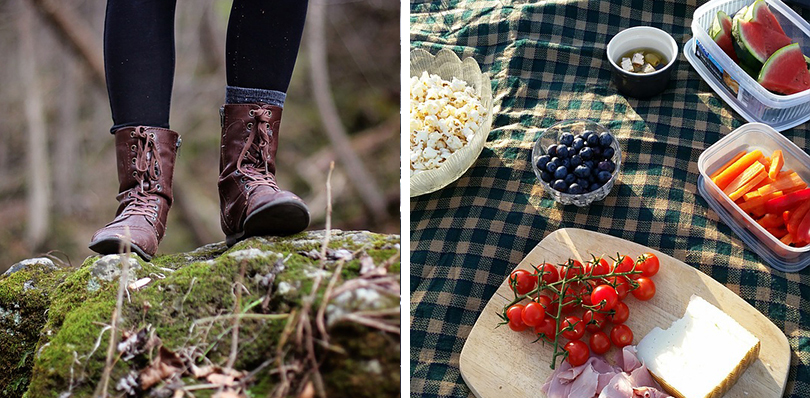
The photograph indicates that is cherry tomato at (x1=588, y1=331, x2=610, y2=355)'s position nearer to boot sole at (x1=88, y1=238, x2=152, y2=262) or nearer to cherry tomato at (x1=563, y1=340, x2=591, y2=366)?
cherry tomato at (x1=563, y1=340, x2=591, y2=366)

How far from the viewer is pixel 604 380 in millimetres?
1133

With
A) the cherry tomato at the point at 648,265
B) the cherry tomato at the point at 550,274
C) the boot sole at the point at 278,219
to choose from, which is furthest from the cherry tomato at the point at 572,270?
the boot sole at the point at 278,219

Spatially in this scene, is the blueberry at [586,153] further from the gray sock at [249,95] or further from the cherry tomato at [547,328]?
the gray sock at [249,95]

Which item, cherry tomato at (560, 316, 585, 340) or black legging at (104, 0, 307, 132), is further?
cherry tomato at (560, 316, 585, 340)

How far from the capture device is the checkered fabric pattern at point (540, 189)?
4.15 feet

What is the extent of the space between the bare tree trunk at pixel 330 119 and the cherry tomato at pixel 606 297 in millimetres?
516

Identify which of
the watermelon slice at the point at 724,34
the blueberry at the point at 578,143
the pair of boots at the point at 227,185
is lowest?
the blueberry at the point at 578,143

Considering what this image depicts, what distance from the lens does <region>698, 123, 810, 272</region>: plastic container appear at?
1.27 m

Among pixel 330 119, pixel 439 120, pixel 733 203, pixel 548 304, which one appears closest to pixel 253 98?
pixel 330 119

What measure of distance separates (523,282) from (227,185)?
600 mm

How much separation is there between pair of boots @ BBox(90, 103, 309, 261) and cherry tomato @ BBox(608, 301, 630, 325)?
2.12 feet

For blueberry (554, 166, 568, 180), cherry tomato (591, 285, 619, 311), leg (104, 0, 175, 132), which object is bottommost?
cherry tomato (591, 285, 619, 311)

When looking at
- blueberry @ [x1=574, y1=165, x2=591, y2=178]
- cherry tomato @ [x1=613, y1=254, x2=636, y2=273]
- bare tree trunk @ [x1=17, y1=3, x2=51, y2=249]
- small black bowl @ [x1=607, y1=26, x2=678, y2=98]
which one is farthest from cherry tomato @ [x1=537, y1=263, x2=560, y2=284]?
bare tree trunk @ [x1=17, y1=3, x2=51, y2=249]

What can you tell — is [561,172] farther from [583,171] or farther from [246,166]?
[246,166]
